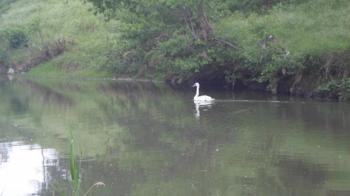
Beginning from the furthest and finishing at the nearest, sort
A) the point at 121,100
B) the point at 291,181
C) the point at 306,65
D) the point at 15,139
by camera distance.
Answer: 1. the point at 121,100
2. the point at 306,65
3. the point at 15,139
4. the point at 291,181

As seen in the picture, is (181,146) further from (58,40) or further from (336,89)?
(58,40)

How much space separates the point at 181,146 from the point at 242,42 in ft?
54.9

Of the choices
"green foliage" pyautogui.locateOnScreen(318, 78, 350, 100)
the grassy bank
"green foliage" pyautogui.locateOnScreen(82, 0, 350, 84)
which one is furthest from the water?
the grassy bank

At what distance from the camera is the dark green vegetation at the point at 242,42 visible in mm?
35031

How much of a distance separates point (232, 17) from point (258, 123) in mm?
16309

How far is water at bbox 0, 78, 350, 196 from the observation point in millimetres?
17328

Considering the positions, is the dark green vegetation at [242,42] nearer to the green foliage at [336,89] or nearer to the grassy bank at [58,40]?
the green foliage at [336,89]

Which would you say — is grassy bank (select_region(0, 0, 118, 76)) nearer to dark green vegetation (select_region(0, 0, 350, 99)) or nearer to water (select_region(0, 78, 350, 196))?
dark green vegetation (select_region(0, 0, 350, 99))

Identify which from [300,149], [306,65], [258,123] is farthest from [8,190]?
[306,65]

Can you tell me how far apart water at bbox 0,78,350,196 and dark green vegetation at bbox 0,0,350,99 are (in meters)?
1.74

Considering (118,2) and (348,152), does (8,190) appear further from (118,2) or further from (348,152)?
(118,2)

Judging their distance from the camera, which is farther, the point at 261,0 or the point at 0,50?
the point at 0,50

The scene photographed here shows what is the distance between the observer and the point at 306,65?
3566 cm

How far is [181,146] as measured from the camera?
2291cm
